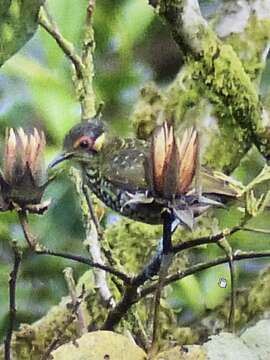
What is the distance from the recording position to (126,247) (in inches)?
33.5

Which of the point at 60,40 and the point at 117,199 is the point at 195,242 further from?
the point at 60,40

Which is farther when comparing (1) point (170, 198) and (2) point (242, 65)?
(2) point (242, 65)

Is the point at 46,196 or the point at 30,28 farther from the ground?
the point at 30,28

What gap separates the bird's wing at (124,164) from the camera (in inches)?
30.7

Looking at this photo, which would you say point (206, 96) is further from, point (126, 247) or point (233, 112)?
point (126, 247)

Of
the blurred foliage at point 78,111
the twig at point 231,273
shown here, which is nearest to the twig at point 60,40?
the blurred foliage at point 78,111

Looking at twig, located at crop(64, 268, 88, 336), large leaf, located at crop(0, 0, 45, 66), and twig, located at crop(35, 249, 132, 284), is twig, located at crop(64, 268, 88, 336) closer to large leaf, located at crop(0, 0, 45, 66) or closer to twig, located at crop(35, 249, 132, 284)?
twig, located at crop(35, 249, 132, 284)

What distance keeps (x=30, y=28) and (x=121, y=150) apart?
149 millimetres

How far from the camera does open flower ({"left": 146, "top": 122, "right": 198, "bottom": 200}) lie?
665 millimetres

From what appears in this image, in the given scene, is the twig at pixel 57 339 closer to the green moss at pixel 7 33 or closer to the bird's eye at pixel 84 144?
the bird's eye at pixel 84 144

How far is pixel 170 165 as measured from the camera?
0.66 m

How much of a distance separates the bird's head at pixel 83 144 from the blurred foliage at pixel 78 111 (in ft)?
0.09

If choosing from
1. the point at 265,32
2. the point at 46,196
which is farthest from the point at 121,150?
the point at 265,32

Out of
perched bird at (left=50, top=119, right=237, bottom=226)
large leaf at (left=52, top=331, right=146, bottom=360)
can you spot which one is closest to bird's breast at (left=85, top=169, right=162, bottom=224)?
perched bird at (left=50, top=119, right=237, bottom=226)
